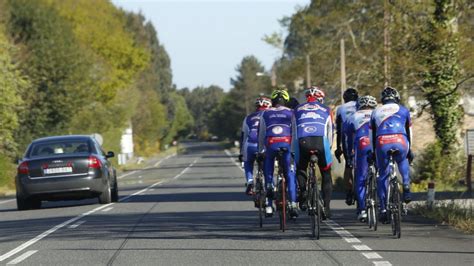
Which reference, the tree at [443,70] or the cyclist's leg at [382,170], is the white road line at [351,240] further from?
the tree at [443,70]

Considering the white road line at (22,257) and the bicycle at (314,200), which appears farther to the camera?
the bicycle at (314,200)

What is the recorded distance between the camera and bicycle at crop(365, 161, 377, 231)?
1479 centimetres

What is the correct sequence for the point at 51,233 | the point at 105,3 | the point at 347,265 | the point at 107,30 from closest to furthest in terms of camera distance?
the point at 347,265 → the point at 51,233 → the point at 107,30 → the point at 105,3

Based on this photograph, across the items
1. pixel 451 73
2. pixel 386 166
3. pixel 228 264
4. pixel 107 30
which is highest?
pixel 107 30

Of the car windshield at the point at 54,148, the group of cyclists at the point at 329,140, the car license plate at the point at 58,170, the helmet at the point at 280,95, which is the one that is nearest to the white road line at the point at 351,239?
the group of cyclists at the point at 329,140

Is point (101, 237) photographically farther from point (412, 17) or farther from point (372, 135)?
point (412, 17)

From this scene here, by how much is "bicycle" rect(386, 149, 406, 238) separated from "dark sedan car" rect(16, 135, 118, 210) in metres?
9.62

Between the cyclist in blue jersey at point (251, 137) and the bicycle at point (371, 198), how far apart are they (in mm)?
2343

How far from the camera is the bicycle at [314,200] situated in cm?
1371

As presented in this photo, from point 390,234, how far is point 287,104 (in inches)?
107

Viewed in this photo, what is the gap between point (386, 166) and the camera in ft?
47.4

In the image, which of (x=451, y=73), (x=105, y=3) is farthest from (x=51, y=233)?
(x=105, y=3)

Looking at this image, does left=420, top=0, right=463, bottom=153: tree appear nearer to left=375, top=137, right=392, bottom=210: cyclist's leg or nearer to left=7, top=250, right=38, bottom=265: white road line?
left=375, top=137, right=392, bottom=210: cyclist's leg

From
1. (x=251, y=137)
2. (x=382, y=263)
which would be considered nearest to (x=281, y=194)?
(x=251, y=137)
